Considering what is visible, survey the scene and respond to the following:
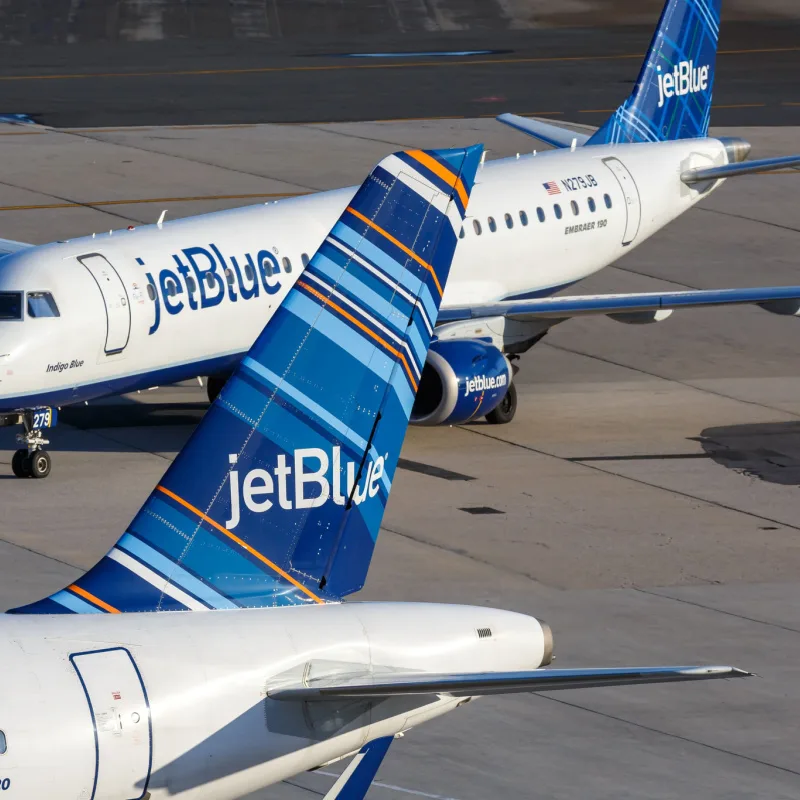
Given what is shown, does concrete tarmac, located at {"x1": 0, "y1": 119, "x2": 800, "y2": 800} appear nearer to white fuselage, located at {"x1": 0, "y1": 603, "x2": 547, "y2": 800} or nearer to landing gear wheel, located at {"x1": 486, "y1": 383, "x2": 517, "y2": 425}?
landing gear wheel, located at {"x1": 486, "y1": 383, "x2": 517, "y2": 425}

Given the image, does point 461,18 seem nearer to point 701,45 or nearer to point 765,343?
point 701,45

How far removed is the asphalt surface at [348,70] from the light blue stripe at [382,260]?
39.4m

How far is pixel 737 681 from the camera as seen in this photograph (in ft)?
59.1

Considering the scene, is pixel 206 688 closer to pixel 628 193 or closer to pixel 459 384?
pixel 459 384

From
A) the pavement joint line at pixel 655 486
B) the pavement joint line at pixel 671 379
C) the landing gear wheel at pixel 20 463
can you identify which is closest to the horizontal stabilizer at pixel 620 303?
the pavement joint line at pixel 655 486

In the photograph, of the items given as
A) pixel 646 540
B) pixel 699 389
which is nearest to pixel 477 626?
pixel 646 540

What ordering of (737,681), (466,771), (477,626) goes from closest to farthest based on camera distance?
(477,626)
(466,771)
(737,681)

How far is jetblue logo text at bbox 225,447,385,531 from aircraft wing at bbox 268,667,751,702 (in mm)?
1334

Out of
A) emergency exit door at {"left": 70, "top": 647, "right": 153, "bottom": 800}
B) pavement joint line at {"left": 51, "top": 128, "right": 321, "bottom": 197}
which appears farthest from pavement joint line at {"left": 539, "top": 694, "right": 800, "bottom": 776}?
pavement joint line at {"left": 51, "top": 128, "right": 321, "bottom": 197}

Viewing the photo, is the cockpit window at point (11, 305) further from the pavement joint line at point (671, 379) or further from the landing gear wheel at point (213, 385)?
the pavement joint line at point (671, 379)

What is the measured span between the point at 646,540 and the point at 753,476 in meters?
3.43

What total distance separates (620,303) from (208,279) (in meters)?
A: 6.07

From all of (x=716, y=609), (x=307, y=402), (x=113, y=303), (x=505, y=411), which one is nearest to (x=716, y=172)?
(x=505, y=411)

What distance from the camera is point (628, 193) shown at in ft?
105
